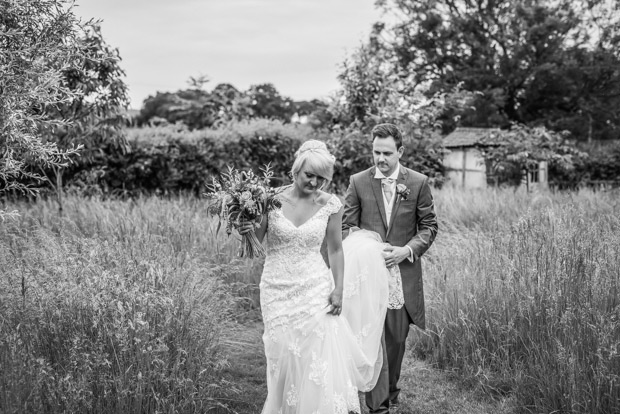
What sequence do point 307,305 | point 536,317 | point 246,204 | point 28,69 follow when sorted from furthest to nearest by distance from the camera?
point 536,317 < point 28,69 < point 307,305 < point 246,204

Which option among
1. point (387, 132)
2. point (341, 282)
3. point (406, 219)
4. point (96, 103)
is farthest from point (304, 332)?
point (96, 103)

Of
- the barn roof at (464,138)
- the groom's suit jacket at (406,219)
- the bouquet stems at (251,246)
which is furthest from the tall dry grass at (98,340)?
the barn roof at (464,138)

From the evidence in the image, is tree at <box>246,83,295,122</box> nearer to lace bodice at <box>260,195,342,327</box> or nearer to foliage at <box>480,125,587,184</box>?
foliage at <box>480,125,587,184</box>

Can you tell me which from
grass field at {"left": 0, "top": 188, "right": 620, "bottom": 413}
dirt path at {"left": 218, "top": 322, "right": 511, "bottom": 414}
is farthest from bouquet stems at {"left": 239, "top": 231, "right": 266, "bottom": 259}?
dirt path at {"left": 218, "top": 322, "right": 511, "bottom": 414}

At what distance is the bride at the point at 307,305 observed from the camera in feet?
13.1

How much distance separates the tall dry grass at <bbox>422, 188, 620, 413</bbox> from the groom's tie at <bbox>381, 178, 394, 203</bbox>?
1320mm

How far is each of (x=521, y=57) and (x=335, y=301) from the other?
31565mm

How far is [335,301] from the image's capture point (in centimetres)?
418

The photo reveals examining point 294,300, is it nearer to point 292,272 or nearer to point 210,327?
point 292,272

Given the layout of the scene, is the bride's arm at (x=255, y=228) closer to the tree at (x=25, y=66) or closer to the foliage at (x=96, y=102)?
the tree at (x=25, y=66)

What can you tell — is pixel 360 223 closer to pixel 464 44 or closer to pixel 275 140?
pixel 275 140

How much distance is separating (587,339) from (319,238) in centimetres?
207

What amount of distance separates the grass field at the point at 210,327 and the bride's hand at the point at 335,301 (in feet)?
3.43

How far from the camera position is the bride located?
400cm
